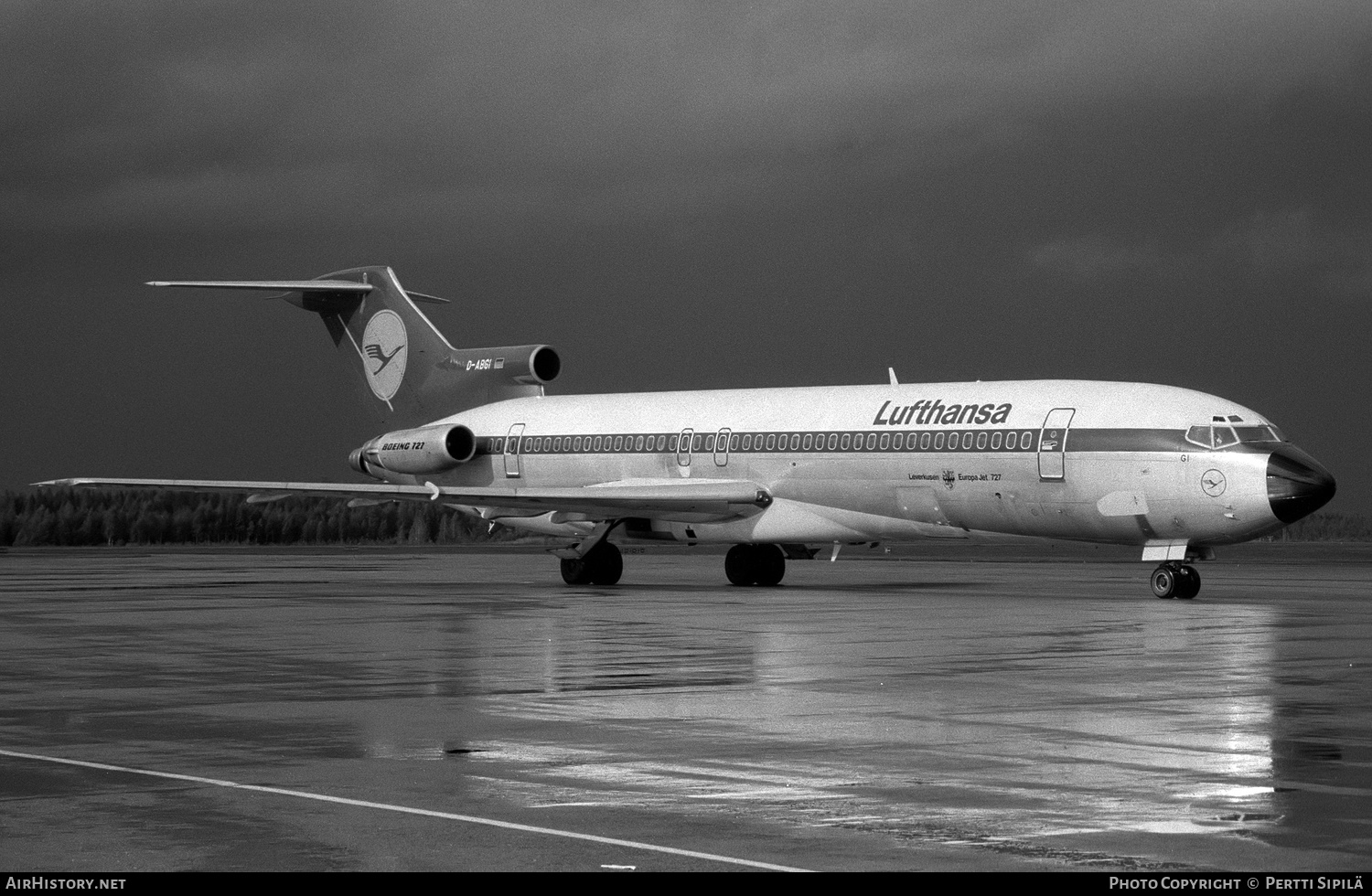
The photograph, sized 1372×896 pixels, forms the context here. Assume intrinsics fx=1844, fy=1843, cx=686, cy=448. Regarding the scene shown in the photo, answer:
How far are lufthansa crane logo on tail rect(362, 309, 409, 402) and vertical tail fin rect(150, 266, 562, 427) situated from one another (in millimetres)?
21

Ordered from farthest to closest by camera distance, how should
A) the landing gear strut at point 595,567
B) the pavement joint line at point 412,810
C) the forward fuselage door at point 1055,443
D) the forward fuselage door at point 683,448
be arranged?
the forward fuselage door at point 683,448, the landing gear strut at point 595,567, the forward fuselage door at point 1055,443, the pavement joint line at point 412,810

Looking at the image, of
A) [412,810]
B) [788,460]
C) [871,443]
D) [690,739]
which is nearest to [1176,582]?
[871,443]

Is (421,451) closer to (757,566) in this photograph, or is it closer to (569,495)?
(569,495)

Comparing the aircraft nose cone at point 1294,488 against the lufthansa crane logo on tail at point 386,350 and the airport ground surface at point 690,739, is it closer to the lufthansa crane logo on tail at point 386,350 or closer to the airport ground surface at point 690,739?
the airport ground surface at point 690,739

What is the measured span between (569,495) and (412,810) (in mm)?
24983

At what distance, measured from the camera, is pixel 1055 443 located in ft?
97.5

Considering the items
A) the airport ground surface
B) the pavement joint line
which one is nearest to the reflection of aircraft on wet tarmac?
the airport ground surface

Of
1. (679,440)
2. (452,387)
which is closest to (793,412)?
Result: (679,440)

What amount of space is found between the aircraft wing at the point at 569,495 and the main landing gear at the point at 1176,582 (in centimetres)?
812

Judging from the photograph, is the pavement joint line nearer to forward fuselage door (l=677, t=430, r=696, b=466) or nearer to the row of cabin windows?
the row of cabin windows

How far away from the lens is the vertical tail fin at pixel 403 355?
41.8m

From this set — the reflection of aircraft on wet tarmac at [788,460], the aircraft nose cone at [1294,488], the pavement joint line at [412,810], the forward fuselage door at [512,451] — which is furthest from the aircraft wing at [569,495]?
the pavement joint line at [412,810]

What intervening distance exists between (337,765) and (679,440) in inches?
1018

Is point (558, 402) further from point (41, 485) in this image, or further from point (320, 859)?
point (320, 859)
